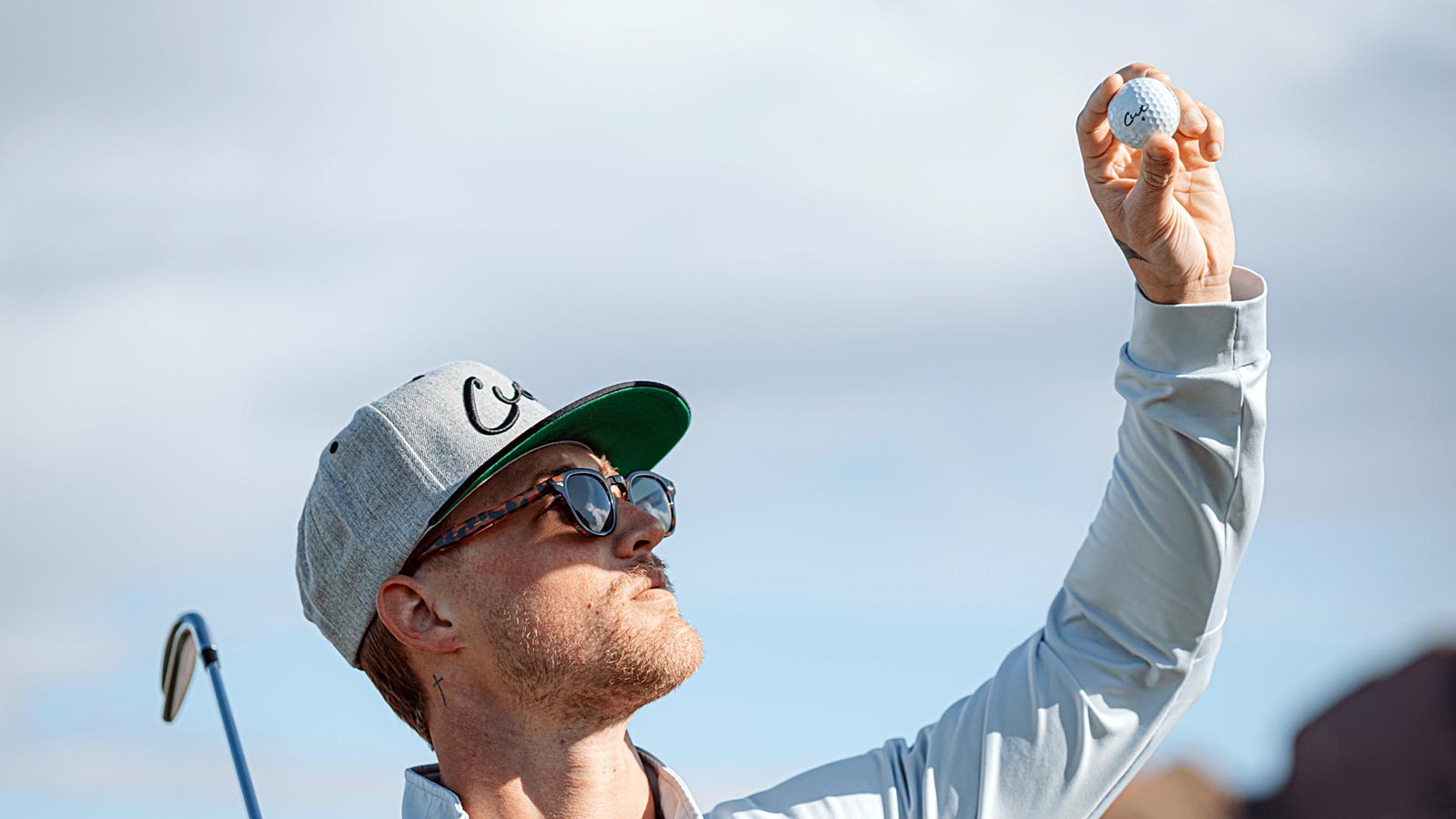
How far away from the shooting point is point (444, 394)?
12.5 ft

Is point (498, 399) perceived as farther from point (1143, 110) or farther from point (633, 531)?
point (1143, 110)

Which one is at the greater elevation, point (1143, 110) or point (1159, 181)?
point (1143, 110)

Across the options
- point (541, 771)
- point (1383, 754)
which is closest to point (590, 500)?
point (541, 771)

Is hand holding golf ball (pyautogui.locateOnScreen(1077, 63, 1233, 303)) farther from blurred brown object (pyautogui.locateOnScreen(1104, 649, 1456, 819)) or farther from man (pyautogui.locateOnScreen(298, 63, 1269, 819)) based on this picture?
blurred brown object (pyautogui.locateOnScreen(1104, 649, 1456, 819))

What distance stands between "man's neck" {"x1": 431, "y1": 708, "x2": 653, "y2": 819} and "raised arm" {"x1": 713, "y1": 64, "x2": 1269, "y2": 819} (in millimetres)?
278

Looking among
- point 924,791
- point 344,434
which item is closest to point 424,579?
point 344,434

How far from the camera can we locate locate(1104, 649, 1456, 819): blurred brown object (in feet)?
43.6

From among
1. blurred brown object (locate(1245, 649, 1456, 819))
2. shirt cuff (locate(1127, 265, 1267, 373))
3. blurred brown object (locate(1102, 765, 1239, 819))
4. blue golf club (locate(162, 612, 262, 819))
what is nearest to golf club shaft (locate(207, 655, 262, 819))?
blue golf club (locate(162, 612, 262, 819))

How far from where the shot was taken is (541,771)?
3.42 meters

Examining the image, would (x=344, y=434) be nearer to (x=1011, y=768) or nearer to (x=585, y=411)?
(x=585, y=411)

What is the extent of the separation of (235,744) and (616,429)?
1.31 m

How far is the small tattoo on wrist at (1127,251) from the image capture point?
2920 millimetres

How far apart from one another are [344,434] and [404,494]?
1.01ft

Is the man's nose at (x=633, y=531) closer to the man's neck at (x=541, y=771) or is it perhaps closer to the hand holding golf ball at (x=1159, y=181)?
the man's neck at (x=541, y=771)
